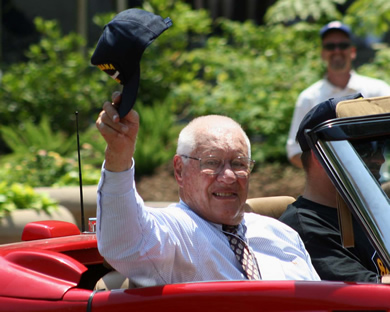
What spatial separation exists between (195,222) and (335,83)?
11.2ft

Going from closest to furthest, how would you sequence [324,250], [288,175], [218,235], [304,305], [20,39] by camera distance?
[304,305], [218,235], [324,250], [288,175], [20,39]

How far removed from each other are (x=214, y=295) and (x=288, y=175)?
265 inches

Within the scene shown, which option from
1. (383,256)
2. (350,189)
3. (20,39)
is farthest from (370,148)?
(20,39)

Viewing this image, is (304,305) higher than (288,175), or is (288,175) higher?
(304,305)

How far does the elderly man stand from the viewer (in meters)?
2.29

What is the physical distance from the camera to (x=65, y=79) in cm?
1080

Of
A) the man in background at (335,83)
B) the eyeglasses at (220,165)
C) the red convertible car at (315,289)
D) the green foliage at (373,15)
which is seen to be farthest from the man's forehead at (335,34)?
the red convertible car at (315,289)

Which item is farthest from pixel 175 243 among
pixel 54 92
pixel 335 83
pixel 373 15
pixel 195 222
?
pixel 54 92

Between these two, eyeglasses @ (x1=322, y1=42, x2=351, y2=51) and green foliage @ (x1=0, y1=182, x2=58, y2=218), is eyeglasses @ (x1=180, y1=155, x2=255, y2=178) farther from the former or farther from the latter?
eyeglasses @ (x1=322, y1=42, x2=351, y2=51)

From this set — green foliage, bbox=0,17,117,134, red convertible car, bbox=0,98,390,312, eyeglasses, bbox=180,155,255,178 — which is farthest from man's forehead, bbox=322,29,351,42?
green foliage, bbox=0,17,117,134

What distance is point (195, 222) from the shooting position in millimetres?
2705

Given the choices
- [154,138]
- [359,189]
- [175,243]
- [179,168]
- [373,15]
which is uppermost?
[373,15]

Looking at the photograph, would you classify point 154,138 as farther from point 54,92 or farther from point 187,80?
point 54,92

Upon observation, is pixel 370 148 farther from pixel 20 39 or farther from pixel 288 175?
pixel 20 39
